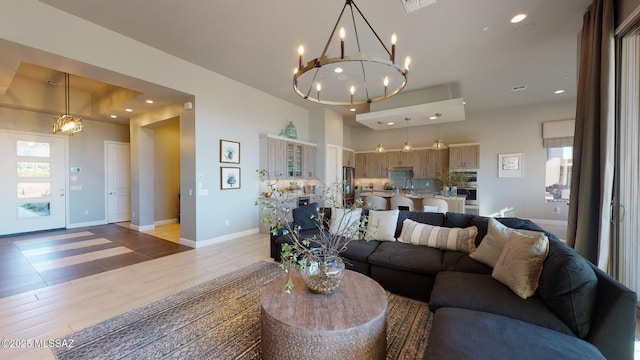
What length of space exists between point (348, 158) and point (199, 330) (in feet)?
24.4

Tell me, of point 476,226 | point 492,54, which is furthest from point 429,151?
point 476,226

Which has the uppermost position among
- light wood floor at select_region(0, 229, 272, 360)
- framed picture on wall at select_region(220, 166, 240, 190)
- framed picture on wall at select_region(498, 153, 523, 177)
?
framed picture on wall at select_region(498, 153, 523, 177)

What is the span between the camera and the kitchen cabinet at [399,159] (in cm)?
852

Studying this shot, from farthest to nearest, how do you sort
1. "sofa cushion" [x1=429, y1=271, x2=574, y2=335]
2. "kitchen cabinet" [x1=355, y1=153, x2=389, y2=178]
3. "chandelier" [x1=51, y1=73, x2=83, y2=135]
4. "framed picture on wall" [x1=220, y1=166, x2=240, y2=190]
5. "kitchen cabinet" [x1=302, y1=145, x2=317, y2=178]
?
"kitchen cabinet" [x1=355, y1=153, x2=389, y2=178]
"kitchen cabinet" [x1=302, y1=145, x2=317, y2=178]
"framed picture on wall" [x1=220, y1=166, x2=240, y2=190]
"chandelier" [x1=51, y1=73, x2=83, y2=135]
"sofa cushion" [x1=429, y1=271, x2=574, y2=335]

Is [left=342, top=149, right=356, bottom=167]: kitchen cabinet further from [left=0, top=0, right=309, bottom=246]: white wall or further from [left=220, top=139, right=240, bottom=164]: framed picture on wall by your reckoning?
[left=220, top=139, right=240, bottom=164]: framed picture on wall

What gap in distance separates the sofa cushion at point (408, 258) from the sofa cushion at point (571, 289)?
38.1 inches

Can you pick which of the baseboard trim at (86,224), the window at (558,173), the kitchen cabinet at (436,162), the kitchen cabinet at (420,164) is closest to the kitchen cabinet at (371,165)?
the kitchen cabinet at (420,164)

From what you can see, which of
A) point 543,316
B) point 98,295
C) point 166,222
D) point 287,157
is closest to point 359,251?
point 543,316

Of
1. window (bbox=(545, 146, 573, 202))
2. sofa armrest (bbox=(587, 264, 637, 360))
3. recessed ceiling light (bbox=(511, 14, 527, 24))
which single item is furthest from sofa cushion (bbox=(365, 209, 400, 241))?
window (bbox=(545, 146, 573, 202))

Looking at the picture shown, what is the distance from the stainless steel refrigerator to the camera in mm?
8784

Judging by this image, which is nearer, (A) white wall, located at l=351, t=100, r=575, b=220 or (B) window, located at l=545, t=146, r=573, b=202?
(B) window, located at l=545, t=146, r=573, b=202

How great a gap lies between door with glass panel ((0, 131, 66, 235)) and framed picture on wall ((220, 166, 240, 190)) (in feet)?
14.9

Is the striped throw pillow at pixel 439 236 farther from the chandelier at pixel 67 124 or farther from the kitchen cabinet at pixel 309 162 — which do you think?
the chandelier at pixel 67 124

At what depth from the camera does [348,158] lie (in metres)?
9.05
